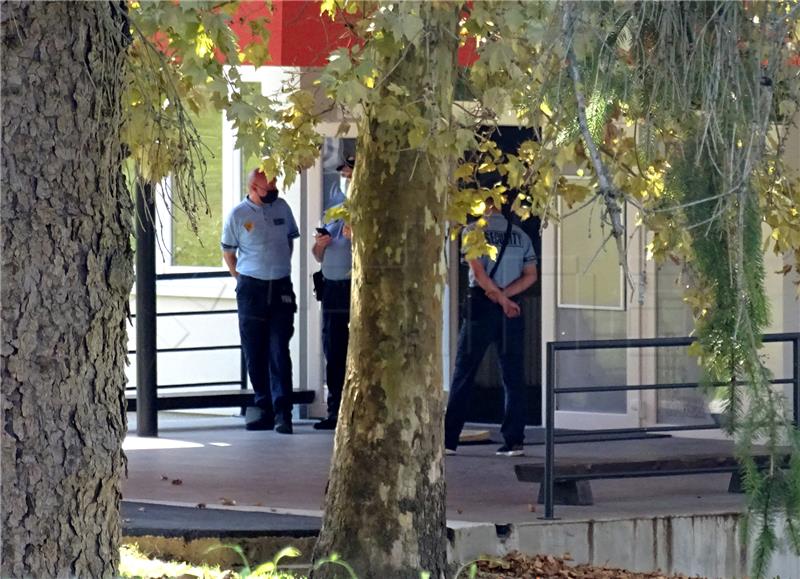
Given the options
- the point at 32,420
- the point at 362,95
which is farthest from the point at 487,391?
the point at 32,420

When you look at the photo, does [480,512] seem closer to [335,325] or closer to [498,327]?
[498,327]

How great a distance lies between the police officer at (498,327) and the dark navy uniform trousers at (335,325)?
1100 millimetres

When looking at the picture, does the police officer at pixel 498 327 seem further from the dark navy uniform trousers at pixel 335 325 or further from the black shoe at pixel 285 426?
the black shoe at pixel 285 426

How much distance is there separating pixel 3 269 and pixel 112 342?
43 cm

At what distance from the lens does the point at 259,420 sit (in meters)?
11.4

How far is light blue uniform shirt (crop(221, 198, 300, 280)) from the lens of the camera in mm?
10891

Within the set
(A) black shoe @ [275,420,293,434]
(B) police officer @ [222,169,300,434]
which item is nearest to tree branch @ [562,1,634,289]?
(B) police officer @ [222,169,300,434]

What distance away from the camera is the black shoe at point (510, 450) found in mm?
10172

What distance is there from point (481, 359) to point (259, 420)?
2449 millimetres

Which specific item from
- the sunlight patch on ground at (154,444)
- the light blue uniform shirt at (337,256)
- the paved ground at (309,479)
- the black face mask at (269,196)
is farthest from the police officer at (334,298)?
the sunlight patch on ground at (154,444)

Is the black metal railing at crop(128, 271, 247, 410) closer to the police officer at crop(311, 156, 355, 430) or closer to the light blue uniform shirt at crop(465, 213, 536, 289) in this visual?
the police officer at crop(311, 156, 355, 430)

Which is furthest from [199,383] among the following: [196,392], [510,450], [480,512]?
[480,512]

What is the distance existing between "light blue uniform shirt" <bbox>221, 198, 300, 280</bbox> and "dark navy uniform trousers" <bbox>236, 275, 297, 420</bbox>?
107 millimetres

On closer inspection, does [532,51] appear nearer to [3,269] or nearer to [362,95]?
[362,95]
